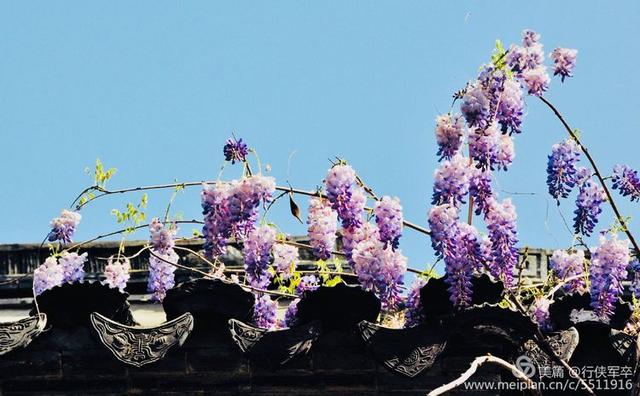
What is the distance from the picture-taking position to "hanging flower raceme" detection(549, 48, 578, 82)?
354 inches

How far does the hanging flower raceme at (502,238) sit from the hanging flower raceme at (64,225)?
2.73 meters

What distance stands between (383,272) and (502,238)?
810 mm

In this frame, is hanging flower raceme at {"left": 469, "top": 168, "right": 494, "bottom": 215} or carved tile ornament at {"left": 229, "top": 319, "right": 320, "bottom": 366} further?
hanging flower raceme at {"left": 469, "top": 168, "right": 494, "bottom": 215}

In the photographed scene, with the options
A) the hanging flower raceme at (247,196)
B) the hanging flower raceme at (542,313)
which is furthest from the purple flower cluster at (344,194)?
the hanging flower raceme at (542,313)

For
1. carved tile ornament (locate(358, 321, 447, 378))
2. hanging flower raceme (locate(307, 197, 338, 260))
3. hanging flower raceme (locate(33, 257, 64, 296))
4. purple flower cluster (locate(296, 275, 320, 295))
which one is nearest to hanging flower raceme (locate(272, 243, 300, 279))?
purple flower cluster (locate(296, 275, 320, 295))

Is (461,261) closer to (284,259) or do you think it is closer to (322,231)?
(322,231)

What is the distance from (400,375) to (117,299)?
5.07 ft

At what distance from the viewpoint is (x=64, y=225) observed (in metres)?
9.49

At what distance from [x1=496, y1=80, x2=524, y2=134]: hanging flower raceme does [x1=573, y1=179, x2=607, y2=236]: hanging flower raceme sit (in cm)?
74

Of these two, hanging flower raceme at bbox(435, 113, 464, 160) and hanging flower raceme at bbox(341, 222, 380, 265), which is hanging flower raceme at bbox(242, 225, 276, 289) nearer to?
hanging flower raceme at bbox(341, 222, 380, 265)

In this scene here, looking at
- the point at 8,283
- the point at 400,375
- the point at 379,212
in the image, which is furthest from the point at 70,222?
the point at 400,375

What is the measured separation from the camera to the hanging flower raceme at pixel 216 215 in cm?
890

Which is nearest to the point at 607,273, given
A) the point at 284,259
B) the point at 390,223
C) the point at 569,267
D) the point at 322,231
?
Answer: the point at 569,267

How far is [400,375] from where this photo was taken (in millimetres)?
7539
